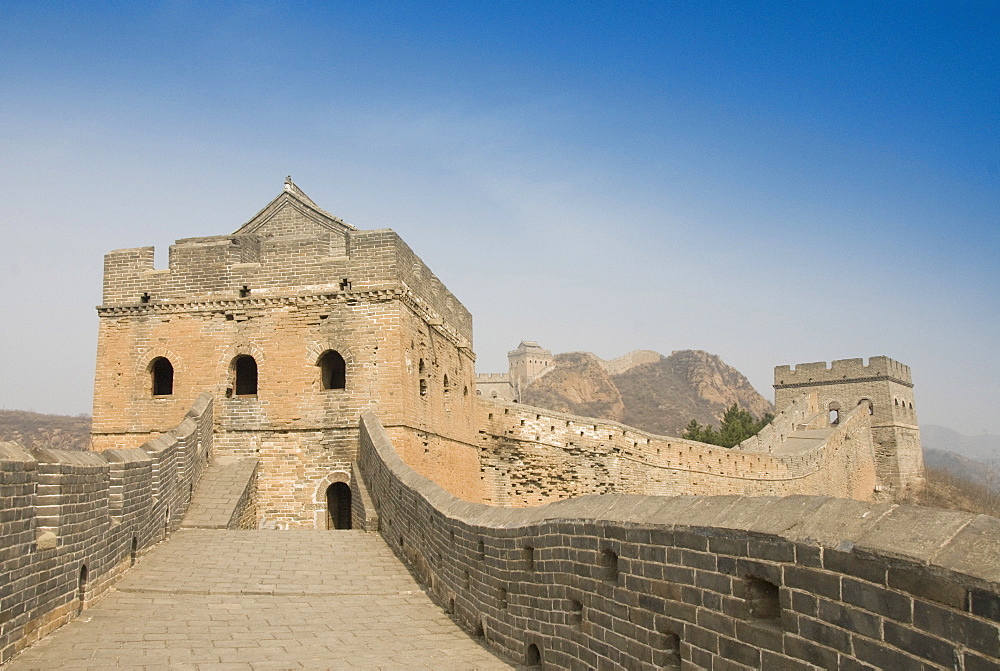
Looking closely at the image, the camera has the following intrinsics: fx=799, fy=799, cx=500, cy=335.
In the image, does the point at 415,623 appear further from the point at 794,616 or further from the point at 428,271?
the point at 428,271

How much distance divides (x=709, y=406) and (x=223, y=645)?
79.5 m

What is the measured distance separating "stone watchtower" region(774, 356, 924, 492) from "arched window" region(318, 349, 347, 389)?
32421 mm

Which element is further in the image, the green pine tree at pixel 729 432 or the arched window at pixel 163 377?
the green pine tree at pixel 729 432

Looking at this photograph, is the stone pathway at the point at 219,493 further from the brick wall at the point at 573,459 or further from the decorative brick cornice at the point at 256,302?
the brick wall at the point at 573,459

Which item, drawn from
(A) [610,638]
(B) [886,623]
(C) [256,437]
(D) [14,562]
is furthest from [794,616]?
(C) [256,437]

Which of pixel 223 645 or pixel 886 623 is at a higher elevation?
pixel 886 623

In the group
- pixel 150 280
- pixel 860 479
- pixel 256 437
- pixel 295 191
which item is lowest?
pixel 860 479

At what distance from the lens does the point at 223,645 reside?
7578 mm

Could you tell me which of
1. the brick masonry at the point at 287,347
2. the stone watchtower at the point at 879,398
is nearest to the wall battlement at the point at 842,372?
the stone watchtower at the point at 879,398

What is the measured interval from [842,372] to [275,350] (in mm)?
37374

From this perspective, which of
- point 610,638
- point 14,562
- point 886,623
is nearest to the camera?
point 886,623

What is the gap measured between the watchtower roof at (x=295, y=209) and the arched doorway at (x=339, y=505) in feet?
22.2

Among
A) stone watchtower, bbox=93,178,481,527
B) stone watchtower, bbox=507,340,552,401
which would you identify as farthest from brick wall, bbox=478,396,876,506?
stone watchtower, bbox=507,340,552,401

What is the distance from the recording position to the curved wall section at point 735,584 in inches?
129
